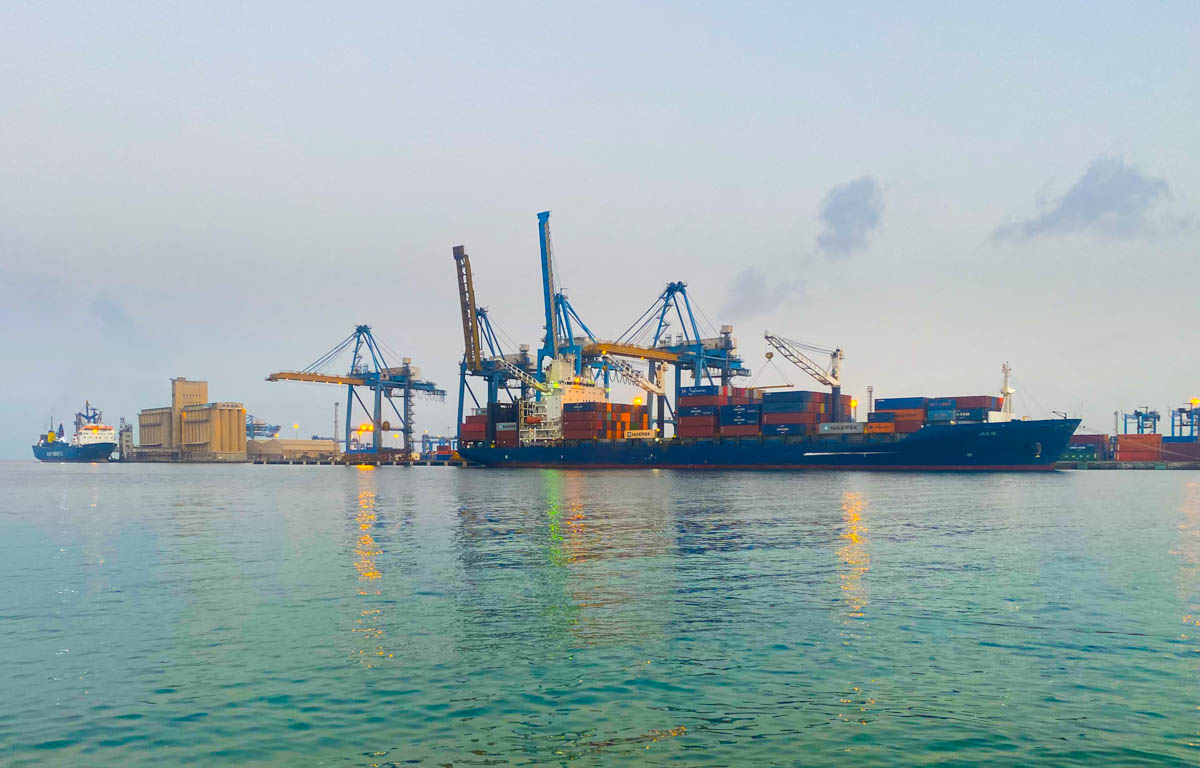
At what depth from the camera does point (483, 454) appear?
136750 millimetres

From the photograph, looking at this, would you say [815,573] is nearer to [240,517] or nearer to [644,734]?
[644,734]

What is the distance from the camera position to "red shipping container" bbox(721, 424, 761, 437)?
351ft

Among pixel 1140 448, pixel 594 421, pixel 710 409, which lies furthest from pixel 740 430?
pixel 1140 448

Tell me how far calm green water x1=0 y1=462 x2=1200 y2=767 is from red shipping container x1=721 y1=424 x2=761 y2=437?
69672 mm

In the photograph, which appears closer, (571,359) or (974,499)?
(974,499)

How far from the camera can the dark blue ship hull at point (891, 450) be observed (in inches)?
3750

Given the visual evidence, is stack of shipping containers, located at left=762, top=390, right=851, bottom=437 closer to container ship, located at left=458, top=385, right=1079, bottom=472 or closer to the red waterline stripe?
container ship, located at left=458, top=385, right=1079, bottom=472

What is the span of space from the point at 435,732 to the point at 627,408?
388ft

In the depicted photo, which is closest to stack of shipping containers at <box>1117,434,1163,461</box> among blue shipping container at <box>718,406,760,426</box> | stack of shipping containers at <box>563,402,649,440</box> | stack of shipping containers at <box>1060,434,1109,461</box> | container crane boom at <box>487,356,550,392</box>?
stack of shipping containers at <box>1060,434,1109,461</box>

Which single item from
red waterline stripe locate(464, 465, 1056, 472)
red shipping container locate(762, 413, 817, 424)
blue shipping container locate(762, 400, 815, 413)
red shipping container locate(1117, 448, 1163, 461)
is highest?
blue shipping container locate(762, 400, 815, 413)

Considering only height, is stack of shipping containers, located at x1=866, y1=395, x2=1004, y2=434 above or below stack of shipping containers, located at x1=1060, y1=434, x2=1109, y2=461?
above

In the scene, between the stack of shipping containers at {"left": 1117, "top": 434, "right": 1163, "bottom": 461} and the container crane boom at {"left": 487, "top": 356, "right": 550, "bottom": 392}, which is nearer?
the container crane boom at {"left": 487, "top": 356, "right": 550, "bottom": 392}

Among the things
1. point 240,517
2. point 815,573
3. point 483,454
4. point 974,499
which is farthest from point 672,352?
point 815,573

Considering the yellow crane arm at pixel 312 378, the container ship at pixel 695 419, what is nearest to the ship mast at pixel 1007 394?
the container ship at pixel 695 419
